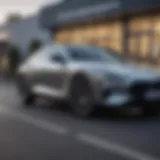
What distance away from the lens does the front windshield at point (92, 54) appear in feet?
43.6

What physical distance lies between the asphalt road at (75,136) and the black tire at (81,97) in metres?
0.20

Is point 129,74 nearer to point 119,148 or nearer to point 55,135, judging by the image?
point 55,135

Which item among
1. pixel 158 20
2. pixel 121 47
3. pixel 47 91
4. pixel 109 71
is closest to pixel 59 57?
pixel 47 91

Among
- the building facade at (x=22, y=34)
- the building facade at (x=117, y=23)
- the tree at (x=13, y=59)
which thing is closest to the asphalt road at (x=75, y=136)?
the building facade at (x=117, y=23)

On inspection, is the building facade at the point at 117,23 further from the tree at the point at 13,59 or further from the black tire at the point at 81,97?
the tree at the point at 13,59

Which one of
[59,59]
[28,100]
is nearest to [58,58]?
[59,59]

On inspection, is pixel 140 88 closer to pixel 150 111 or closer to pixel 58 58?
pixel 150 111

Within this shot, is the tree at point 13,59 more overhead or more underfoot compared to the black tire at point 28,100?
more overhead

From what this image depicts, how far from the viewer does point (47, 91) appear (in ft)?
45.4

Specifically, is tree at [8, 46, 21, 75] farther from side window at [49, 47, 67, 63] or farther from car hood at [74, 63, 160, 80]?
car hood at [74, 63, 160, 80]

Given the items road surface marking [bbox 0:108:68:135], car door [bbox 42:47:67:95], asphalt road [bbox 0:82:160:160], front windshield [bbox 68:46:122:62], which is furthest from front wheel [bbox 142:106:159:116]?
road surface marking [bbox 0:108:68:135]

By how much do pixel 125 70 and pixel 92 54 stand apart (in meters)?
1.74

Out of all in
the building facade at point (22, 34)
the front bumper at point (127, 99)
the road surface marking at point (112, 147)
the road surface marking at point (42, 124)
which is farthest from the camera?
the building facade at point (22, 34)

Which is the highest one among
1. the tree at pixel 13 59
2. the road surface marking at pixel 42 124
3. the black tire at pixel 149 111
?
the tree at pixel 13 59
